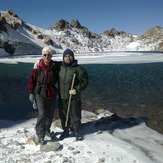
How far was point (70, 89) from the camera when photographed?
809 centimetres

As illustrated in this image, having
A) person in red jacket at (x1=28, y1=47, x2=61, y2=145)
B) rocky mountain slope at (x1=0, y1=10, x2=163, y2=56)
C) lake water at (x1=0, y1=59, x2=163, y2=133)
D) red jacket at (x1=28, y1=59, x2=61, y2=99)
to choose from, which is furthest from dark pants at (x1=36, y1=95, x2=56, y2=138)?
rocky mountain slope at (x1=0, y1=10, x2=163, y2=56)

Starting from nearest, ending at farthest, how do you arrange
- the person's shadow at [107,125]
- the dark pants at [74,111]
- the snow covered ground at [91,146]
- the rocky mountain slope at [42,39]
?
the snow covered ground at [91,146] < the dark pants at [74,111] < the person's shadow at [107,125] < the rocky mountain slope at [42,39]

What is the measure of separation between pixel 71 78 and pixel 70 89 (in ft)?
1.09

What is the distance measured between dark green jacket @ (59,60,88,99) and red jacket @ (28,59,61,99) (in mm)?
224

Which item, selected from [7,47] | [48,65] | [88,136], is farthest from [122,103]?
[7,47]

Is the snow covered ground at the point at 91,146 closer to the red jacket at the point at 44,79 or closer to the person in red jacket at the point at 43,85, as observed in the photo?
the person in red jacket at the point at 43,85

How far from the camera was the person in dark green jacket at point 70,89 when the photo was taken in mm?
7938

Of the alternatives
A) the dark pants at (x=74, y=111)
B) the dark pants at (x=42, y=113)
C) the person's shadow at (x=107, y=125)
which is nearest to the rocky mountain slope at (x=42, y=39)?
the person's shadow at (x=107, y=125)

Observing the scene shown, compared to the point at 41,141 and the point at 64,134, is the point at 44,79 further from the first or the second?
the point at 64,134

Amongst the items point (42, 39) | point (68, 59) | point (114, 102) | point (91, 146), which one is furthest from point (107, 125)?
point (42, 39)

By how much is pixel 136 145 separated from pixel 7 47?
95520 mm

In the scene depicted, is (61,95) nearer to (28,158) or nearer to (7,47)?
(28,158)

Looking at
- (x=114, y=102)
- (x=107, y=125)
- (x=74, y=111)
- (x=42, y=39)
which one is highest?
(x=42, y=39)

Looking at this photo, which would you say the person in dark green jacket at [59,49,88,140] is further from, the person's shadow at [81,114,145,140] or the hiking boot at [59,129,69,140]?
the person's shadow at [81,114,145,140]
